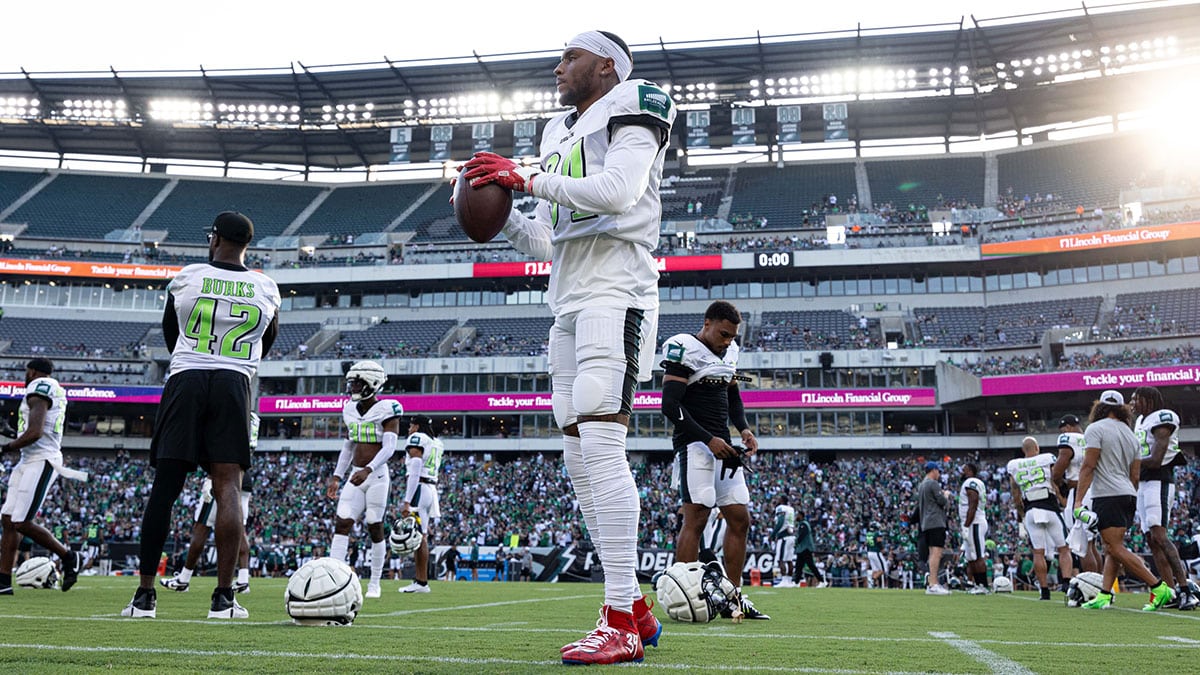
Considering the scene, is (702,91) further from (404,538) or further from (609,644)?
(609,644)

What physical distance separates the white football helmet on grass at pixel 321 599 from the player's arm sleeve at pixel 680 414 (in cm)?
257

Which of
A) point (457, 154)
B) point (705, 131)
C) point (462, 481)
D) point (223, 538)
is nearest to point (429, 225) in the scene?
point (457, 154)

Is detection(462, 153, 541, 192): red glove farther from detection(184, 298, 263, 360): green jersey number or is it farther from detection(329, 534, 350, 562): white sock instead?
detection(329, 534, 350, 562): white sock

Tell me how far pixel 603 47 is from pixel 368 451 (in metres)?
5.85

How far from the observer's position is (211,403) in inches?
209

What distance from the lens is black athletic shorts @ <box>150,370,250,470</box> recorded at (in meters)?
5.22

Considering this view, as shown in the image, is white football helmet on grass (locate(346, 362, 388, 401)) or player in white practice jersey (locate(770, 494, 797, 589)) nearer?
white football helmet on grass (locate(346, 362, 388, 401))

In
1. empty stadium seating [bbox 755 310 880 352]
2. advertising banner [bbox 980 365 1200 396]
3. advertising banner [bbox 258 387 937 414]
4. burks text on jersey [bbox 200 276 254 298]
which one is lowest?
burks text on jersey [bbox 200 276 254 298]

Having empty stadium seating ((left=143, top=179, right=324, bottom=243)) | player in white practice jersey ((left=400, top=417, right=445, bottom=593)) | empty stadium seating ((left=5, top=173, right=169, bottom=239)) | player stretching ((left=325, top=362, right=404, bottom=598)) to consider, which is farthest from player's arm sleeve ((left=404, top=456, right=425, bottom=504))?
empty stadium seating ((left=5, top=173, right=169, bottom=239))

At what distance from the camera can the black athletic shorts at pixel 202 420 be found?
5223 millimetres

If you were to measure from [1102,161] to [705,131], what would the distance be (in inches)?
831

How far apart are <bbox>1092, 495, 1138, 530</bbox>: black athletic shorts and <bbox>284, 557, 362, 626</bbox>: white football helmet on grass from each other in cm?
684

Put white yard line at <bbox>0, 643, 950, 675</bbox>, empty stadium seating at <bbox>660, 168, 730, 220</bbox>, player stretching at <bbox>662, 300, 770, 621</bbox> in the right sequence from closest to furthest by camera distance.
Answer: white yard line at <bbox>0, 643, 950, 675</bbox> → player stretching at <bbox>662, 300, 770, 621</bbox> → empty stadium seating at <bbox>660, 168, 730, 220</bbox>

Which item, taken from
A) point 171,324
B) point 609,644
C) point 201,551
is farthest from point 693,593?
point 201,551
